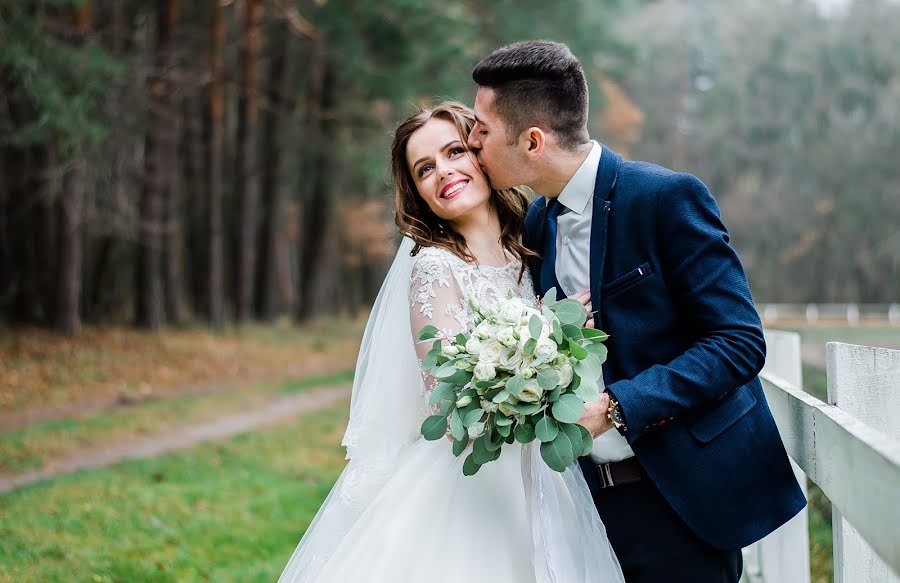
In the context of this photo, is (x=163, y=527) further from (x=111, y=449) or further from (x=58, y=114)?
(x=58, y=114)

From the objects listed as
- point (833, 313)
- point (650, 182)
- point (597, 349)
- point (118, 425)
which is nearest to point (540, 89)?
point (650, 182)

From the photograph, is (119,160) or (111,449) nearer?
(111,449)

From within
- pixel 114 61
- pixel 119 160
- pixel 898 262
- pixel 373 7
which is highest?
pixel 373 7

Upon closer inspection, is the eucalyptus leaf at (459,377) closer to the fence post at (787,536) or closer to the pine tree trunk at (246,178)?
the fence post at (787,536)

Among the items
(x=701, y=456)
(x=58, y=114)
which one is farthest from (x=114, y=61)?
(x=701, y=456)

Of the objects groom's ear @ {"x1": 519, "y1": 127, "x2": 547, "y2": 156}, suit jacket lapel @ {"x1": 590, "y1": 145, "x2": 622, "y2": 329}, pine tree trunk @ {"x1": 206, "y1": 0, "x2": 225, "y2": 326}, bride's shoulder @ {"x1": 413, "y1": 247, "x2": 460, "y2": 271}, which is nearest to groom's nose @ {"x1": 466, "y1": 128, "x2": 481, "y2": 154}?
groom's ear @ {"x1": 519, "y1": 127, "x2": 547, "y2": 156}

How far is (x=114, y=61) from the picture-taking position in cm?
1330

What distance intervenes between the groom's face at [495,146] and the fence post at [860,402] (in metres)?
1.26

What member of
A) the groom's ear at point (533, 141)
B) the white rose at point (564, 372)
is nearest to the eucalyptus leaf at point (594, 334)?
the white rose at point (564, 372)

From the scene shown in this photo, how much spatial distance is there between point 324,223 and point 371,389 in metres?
22.8

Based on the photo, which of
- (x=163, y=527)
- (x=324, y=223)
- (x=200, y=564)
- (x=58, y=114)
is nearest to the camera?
(x=200, y=564)

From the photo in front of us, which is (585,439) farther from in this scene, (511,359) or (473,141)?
(473,141)

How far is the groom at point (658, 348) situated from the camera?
2781 mm

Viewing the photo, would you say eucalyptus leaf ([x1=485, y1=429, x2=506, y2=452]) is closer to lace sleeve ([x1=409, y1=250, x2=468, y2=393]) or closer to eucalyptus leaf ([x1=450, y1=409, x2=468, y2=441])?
eucalyptus leaf ([x1=450, y1=409, x2=468, y2=441])
